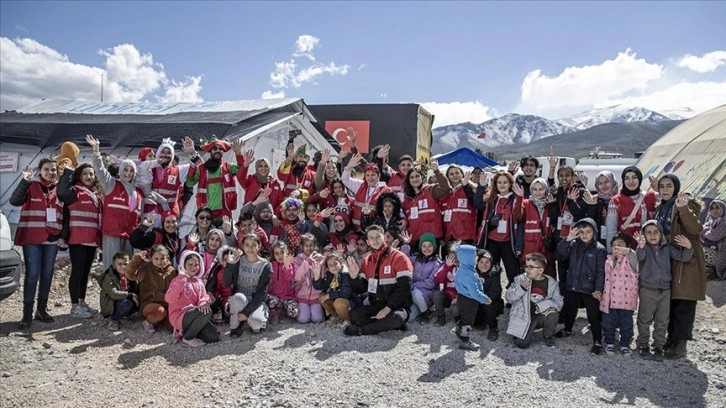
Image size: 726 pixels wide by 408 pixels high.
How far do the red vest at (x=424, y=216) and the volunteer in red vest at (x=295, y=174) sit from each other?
66.3 inches

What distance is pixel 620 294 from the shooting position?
4570 mm

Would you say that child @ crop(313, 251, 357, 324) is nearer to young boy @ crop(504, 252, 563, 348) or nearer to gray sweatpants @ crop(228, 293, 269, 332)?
gray sweatpants @ crop(228, 293, 269, 332)

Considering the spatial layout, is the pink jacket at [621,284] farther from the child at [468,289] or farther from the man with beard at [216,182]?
the man with beard at [216,182]

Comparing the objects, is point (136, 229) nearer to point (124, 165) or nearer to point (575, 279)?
point (124, 165)

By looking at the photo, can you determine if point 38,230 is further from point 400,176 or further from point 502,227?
point 502,227

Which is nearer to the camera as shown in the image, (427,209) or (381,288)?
(381,288)

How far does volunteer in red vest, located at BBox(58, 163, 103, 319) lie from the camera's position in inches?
210

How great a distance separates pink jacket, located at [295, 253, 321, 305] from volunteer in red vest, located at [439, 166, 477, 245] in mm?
1860

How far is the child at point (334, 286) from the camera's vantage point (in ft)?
17.8

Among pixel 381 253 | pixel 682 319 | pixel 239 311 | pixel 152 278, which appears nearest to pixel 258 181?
pixel 152 278

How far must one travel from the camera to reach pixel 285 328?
17.3ft

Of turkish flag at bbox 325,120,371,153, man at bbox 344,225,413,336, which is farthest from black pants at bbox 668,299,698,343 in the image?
turkish flag at bbox 325,120,371,153

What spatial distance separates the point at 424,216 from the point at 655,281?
2.67m

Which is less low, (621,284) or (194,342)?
(621,284)
